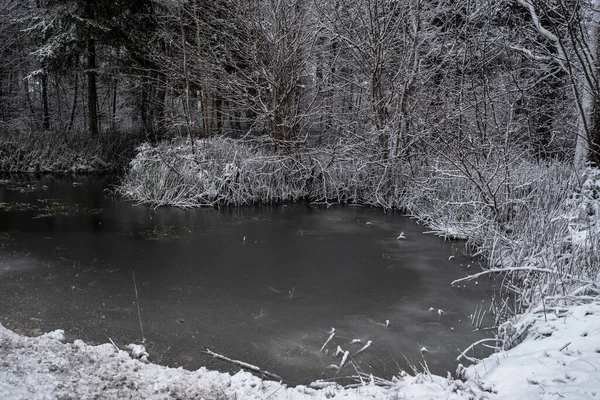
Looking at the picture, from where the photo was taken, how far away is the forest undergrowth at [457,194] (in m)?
4.30

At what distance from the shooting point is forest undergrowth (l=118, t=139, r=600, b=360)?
4301mm

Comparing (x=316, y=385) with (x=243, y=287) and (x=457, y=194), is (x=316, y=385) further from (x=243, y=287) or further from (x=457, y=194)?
(x=457, y=194)

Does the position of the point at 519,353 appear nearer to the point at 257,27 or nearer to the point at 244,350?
the point at 244,350

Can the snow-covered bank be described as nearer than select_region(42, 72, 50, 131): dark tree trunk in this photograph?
Yes

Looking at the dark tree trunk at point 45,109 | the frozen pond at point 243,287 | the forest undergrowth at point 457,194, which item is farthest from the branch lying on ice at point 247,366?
the dark tree trunk at point 45,109

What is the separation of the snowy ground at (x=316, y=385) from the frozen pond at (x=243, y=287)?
39 cm

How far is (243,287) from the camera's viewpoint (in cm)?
531

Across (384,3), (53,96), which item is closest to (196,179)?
(384,3)

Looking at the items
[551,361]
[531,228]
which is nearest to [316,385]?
[551,361]

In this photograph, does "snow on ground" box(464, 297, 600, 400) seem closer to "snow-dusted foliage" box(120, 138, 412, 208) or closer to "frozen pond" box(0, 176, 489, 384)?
"frozen pond" box(0, 176, 489, 384)

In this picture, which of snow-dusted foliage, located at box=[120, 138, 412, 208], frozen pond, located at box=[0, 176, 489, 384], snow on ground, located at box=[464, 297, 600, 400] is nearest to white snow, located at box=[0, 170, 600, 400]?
snow on ground, located at box=[464, 297, 600, 400]

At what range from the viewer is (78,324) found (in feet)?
13.7

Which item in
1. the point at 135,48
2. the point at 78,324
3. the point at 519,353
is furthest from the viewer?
the point at 135,48

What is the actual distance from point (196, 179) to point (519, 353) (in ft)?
27.5
